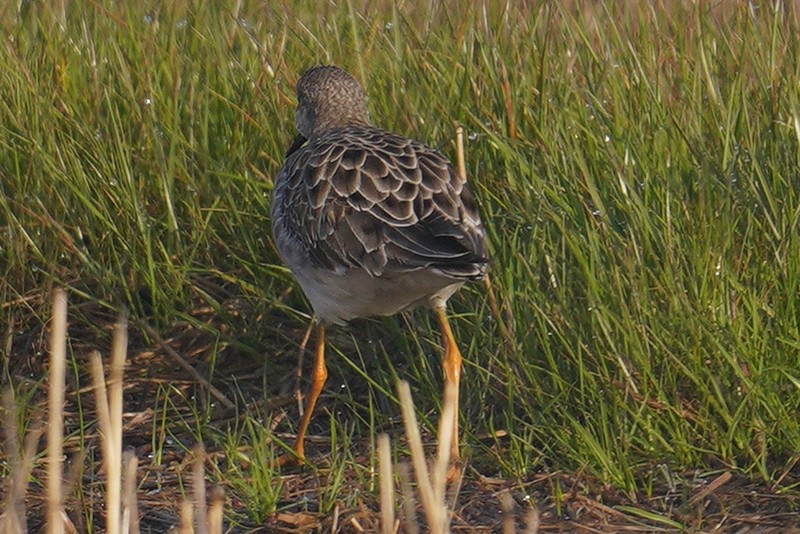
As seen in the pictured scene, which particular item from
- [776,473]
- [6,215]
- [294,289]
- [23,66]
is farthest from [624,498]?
[23,66]

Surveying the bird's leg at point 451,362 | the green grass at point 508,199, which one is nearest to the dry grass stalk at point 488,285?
the green grass at point 508,199

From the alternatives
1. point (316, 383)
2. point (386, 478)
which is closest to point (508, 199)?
point (316, 383)

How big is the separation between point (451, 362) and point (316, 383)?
524 mm

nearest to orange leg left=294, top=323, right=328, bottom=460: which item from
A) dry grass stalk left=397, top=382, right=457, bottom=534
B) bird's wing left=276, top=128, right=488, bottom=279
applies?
bird's wing left=276, top=128, right=488, bottom=279

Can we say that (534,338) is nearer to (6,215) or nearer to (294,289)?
(294,289)

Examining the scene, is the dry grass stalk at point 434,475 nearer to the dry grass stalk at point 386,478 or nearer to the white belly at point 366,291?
the dry grass stalk at point 386,478

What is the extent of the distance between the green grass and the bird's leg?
8 centimetres

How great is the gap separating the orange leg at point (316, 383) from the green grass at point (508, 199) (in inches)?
3.9

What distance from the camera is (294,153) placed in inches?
216

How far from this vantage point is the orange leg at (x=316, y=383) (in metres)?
5.12

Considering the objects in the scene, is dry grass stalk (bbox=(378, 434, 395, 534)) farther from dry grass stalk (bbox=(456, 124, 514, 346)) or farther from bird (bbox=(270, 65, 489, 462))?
dry grass stalk (bbox=(456, 124, 514, 346))

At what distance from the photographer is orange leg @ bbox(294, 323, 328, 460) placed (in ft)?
16.8

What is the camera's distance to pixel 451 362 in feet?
16.5

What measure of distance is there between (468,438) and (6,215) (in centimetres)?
201
